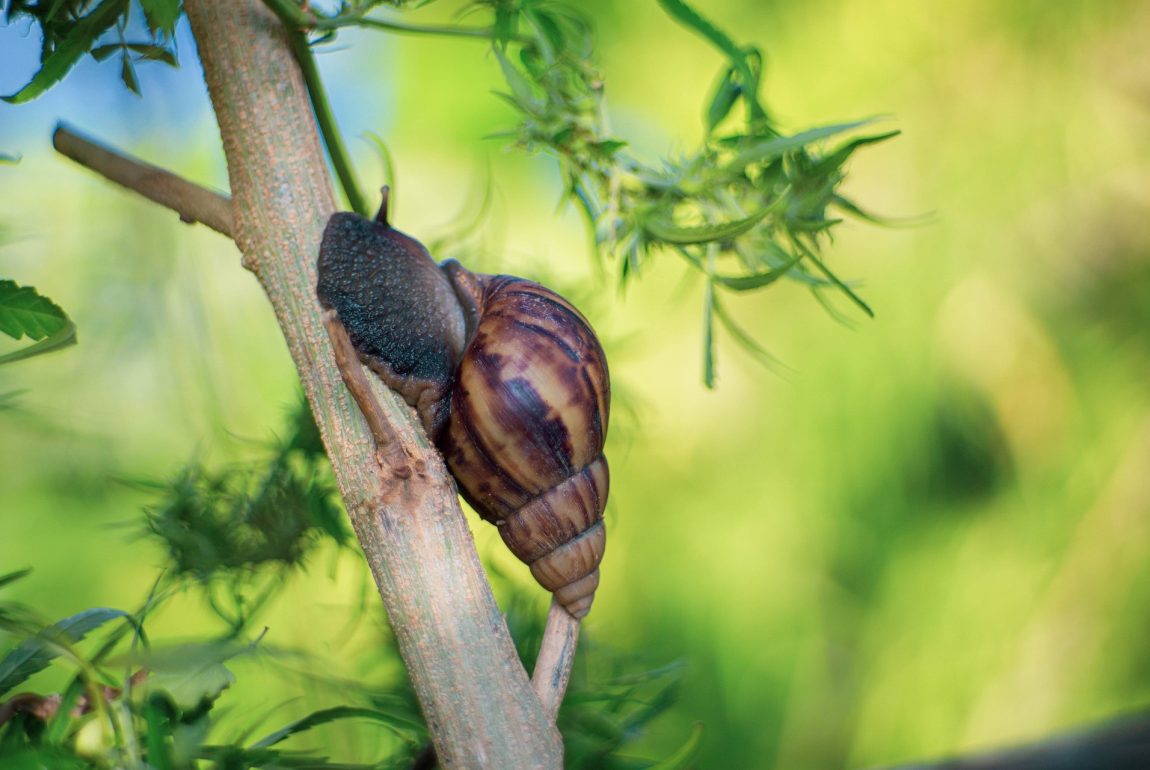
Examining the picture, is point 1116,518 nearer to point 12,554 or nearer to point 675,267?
point 675,267

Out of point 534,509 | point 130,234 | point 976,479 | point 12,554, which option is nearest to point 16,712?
point 534,509

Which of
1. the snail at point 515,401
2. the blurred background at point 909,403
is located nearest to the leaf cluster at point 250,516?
the snail at point 515,401

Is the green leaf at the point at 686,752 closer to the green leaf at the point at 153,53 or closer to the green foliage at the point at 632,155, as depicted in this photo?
the green foliage at the point at 632,155

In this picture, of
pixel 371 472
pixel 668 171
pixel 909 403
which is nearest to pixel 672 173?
pixel 668 171

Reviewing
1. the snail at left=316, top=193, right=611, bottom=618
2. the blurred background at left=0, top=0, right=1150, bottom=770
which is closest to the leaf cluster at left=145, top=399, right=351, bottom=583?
the snail at left=316, top=193, right=611, bottom=618

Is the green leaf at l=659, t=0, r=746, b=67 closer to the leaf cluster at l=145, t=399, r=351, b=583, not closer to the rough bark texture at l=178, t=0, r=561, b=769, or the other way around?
the rough bark texture at l=178, t=0, r=561, b=769
